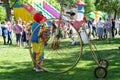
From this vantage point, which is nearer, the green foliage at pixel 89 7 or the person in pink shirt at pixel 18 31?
the person in pink shirt at pixel 18 31

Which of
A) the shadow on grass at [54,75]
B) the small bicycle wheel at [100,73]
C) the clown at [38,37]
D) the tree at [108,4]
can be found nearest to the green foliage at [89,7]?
the tree at [108,4]

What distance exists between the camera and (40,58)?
1138 centimetres

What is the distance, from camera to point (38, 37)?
11242 millimetres

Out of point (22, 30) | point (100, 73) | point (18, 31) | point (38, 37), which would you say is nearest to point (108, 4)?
point (22, 30)

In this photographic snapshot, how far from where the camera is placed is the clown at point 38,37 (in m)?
11.1

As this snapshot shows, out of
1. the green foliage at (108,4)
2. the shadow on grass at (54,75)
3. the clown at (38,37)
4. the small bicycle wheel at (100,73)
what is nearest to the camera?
the small bicycle wheel at (100,73)

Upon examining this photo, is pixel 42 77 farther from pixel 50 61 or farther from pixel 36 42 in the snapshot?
pixel 50 61

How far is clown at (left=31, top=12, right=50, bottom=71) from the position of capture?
11.1 metres

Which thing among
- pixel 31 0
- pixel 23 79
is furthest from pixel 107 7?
pixel 23 79

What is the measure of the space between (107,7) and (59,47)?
49.8 m

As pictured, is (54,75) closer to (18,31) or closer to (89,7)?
(18,31)

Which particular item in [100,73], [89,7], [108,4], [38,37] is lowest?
[89,7]

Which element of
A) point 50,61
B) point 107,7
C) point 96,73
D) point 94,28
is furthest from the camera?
point 107,7

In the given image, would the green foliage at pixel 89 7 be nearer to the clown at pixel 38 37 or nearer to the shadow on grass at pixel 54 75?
the shadow on grass at pixel 54 75
